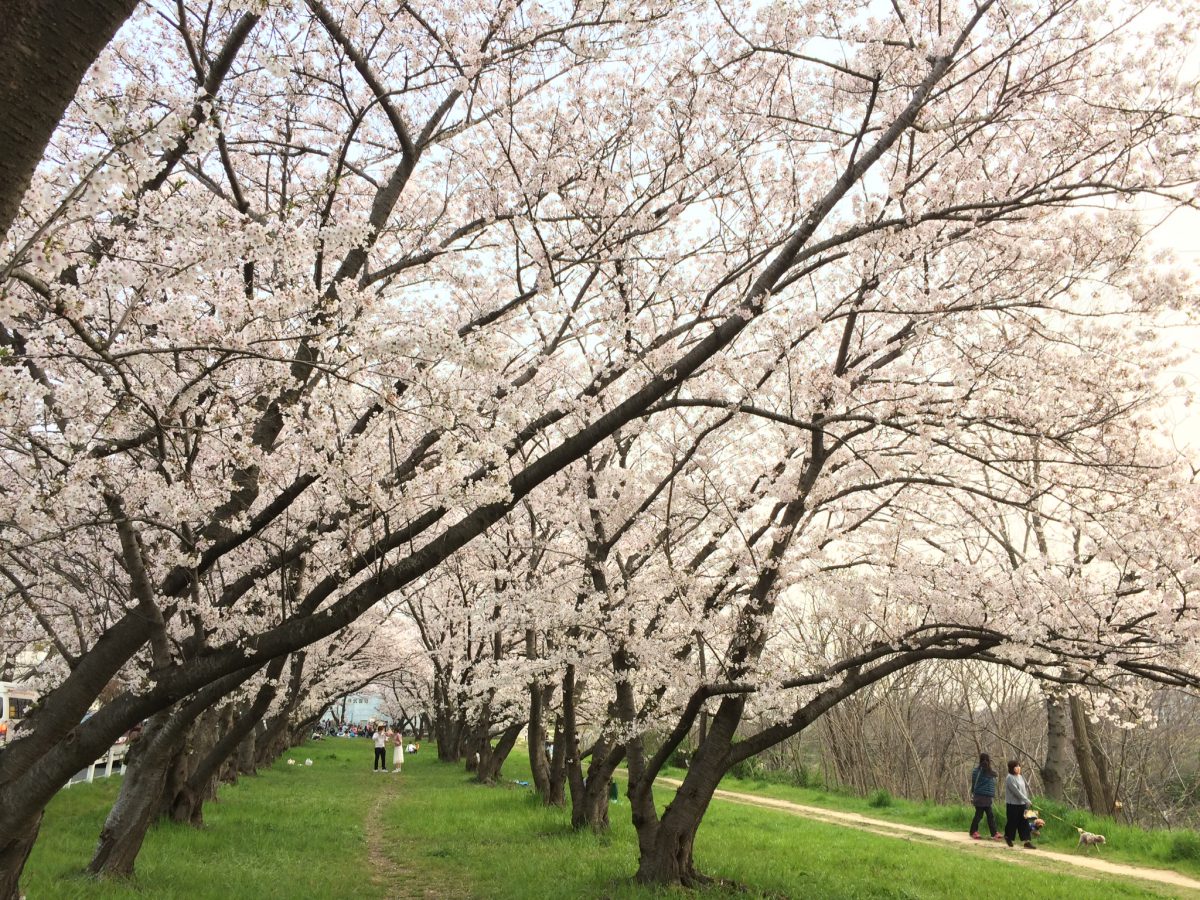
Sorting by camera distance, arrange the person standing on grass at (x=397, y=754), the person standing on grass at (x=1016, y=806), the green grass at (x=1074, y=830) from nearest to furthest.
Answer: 1. the green grass at (x=1074, y=830)
2. the person standing on grass at (x=1016, y=806)
3. the person standing on grass at (x=397, y=754)

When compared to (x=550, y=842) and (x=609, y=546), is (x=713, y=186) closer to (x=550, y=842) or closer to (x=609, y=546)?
(x=609, y=546)

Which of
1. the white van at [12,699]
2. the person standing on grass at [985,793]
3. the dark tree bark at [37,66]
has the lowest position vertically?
the person standing on grass at [985,793]

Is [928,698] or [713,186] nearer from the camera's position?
[713,186]

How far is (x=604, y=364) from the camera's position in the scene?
26.4 feet

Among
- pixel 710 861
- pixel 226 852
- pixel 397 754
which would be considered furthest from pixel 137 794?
pixel 397 754

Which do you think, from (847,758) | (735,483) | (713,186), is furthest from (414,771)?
(713,186)

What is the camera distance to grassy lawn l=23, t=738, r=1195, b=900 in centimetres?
809

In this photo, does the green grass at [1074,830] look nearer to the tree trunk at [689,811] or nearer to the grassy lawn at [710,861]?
the grassy lawn at [710,861]

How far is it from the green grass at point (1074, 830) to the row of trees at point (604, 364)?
4.41 meters

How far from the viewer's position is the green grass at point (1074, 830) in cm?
1187

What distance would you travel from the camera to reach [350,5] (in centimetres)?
588

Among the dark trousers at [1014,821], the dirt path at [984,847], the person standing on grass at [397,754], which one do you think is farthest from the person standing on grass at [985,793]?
the person standing on grass at [397,754]

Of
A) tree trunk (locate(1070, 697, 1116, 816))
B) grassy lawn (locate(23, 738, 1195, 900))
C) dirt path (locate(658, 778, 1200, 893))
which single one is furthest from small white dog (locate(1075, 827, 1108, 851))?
tree trunk (locate(1070, 697, 1116, 816))

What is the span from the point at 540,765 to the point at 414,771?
1412cm
